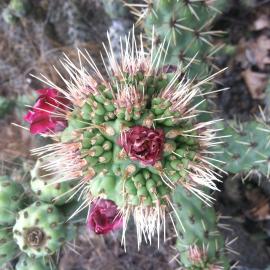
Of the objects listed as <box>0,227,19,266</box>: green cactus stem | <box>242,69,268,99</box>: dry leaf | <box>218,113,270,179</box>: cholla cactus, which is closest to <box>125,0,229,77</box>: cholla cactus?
<box>218,113,270,179</box>: cholla cactus

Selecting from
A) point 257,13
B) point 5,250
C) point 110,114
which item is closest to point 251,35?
point 257,13

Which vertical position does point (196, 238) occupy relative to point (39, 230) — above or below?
below

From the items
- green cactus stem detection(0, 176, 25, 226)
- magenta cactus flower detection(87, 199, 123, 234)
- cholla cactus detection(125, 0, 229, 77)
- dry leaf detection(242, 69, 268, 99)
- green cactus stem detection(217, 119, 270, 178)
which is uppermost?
cholla cactus detection(125, 0, 229, 77)

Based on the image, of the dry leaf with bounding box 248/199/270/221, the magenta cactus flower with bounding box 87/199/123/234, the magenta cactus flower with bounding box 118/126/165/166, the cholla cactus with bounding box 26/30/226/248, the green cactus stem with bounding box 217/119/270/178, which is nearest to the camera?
the magenta cactus flower with bounding box 118/126/165/166

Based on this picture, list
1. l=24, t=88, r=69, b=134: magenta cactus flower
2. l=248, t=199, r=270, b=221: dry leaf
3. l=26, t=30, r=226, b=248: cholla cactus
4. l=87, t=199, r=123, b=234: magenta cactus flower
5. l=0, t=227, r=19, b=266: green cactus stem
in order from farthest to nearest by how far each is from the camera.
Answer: l=248, t=199, r=270, b=221: dry leaf
l=0, t=227, r=19, b=266: green cactus stem
l=24, t=88, r=69, b=134: magenta cactus flower
l=87, t=199, r=123, b=234: magenta cactus flower
l=26, t=30, r=226, b=248: cholla cactus

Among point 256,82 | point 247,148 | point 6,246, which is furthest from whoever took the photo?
point 256,82

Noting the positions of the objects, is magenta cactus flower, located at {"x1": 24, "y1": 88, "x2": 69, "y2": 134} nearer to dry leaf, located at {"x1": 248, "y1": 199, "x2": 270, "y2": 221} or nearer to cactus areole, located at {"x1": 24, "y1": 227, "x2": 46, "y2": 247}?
cactus areole, located at {"x1": 24, "y1": 227, "x2": 46, "y2": 247}

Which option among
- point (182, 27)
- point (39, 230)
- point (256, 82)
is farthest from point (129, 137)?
point (256, 82)

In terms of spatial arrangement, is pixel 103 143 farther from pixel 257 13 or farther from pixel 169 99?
pixel 257 13

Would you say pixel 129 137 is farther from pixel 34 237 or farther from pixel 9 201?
pixel 9 201

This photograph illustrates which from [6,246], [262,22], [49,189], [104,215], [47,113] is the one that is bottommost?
[6,246]

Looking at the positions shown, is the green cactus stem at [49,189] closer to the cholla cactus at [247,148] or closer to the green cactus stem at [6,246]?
the green cactus stem at [6,246]
